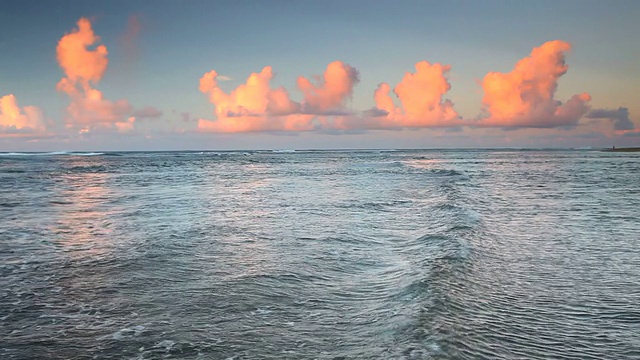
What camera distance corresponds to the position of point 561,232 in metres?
14.3

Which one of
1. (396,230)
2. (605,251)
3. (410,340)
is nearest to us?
(410,340)

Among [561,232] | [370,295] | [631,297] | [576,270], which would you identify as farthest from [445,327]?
[561,232]

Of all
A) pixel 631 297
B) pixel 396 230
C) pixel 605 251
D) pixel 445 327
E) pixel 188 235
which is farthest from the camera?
pixel 396 230

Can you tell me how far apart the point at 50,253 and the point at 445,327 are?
9.98 meters

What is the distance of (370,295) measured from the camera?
8.46m

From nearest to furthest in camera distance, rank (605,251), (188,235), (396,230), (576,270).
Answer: (576,270) → (605,251) → (188,235) → (396,230)

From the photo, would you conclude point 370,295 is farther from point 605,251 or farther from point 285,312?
point 605,251

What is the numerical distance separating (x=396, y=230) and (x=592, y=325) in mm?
8464

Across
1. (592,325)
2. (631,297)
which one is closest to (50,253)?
(592,325)

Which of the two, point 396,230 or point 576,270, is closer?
point 576,270

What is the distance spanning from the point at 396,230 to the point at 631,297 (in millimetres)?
7689

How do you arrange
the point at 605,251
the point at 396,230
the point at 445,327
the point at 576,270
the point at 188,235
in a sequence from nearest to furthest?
1. the point at 445,327
2. the point at 576,270
3. the point at 605,251
4. the point at 188,235
5. the point at 396,230

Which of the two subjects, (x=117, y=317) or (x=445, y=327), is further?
(x=117, y=317)

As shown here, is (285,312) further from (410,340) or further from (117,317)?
(117,317)
